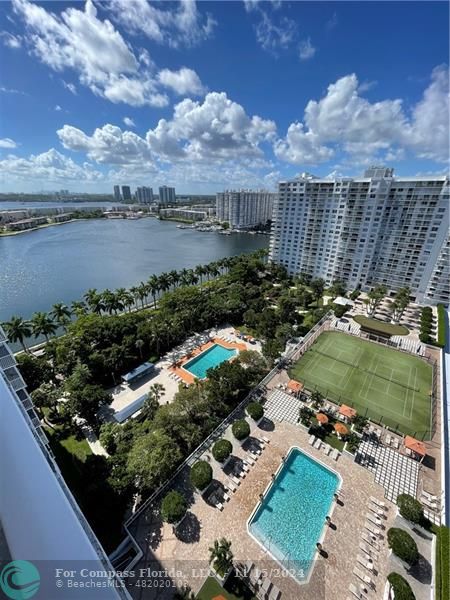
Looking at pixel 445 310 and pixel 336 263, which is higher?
pixel 336 263

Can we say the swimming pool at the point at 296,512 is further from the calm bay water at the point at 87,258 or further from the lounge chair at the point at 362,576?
the calm bay water at the point at 87,258

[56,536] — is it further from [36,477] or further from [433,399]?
[433,399]

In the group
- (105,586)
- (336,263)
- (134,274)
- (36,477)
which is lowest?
(134,274)

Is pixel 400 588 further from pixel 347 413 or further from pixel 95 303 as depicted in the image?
pixel 95 303

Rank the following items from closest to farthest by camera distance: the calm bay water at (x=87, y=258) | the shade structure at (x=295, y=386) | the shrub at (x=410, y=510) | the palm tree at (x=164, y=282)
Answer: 1. the shrub at (x=410, y=510)
2. the shade structure at (x=295, y=386)
3. the palm tree at (x=164, y=282)
4. the calm bay water at (x=87, y=258)

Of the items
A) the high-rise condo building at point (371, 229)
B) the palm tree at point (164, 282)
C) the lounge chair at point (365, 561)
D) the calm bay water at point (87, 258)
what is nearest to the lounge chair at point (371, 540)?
the lounge chair at point (365, 561)

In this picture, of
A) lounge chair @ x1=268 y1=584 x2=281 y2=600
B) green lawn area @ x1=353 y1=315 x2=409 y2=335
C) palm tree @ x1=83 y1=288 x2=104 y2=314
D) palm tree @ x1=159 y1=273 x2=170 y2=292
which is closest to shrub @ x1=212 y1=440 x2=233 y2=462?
lounge chair @ x1=268 y1=584 x2=281 y2=600

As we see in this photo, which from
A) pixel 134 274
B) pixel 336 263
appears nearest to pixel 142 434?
pixel 336 263
